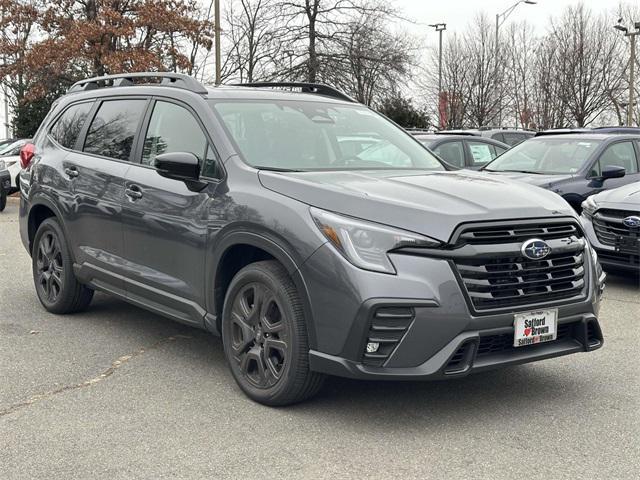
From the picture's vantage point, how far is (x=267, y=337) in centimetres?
421

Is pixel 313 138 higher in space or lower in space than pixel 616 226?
higher

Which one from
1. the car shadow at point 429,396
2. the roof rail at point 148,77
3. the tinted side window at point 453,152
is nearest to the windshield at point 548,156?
the tinted side window at point 453,152

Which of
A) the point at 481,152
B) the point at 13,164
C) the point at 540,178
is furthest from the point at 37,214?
the point at 13,164

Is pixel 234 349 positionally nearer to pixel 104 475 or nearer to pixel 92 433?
pixel 92 433

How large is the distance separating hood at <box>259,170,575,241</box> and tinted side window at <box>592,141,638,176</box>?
5.70 m

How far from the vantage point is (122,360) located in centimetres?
517

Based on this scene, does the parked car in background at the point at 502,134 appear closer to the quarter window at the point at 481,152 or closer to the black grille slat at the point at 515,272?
the quarter window at the point at 481,152

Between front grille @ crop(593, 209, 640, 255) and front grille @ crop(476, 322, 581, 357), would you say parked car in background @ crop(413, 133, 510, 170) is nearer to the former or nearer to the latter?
front grille @ crop(593, 209, 640, 255)

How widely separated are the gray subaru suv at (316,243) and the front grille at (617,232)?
3076 mm

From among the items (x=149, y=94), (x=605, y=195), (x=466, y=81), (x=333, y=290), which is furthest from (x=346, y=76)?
(x=333, y=290)

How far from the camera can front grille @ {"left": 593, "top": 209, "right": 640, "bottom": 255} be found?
24.7 ft

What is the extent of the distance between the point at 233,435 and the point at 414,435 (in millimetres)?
886

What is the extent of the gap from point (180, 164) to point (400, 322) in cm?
168

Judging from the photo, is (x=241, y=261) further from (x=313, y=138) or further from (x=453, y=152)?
(x=453, y=152)
